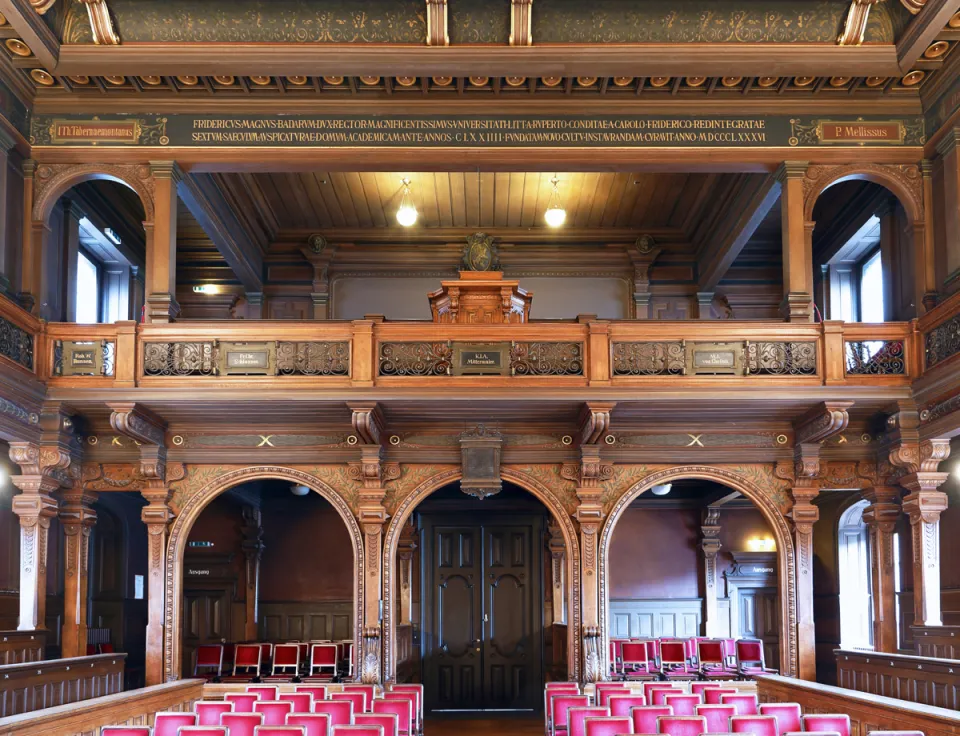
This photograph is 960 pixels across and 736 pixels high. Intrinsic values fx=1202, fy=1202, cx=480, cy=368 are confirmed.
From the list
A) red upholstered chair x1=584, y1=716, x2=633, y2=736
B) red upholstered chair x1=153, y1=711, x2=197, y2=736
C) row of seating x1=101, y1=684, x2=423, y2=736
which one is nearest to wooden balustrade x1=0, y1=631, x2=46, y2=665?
row of seating x1=101, y1=684, x2=423, y2=736

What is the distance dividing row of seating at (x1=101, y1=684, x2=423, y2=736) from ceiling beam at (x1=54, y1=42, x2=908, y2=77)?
6.57m

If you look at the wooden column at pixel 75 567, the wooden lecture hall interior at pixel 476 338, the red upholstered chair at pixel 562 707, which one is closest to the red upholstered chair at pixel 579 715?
the red upholstered chair at pixel 562 707

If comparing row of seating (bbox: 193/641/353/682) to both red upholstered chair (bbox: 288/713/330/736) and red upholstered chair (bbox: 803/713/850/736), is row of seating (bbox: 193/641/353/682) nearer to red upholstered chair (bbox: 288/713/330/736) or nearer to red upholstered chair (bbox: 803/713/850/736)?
red upholstered chair (bbox: 288/713/330/736)

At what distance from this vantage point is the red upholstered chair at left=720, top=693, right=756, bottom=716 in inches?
394

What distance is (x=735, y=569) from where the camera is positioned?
61.6 feet

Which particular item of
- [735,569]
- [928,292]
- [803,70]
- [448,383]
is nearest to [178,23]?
[448,383]

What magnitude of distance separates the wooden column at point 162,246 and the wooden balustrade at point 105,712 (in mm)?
4034

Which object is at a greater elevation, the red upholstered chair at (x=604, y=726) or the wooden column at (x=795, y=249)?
the wooden column at (x=795, y=249)

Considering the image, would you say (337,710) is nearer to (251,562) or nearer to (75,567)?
(75,567)

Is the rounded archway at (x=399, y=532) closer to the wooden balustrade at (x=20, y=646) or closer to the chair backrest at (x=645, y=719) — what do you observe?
the wooden balustrade at (x=20, y=646)

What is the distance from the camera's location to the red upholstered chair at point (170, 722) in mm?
9020

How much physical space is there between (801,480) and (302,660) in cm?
713

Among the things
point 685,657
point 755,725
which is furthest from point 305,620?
point 755,725

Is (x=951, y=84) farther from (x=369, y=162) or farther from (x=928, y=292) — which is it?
(x=369, y=162)
